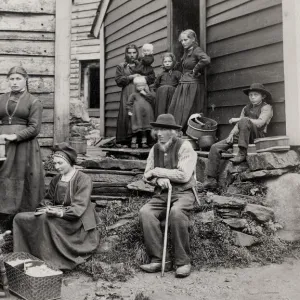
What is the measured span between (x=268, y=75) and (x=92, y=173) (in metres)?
2.92

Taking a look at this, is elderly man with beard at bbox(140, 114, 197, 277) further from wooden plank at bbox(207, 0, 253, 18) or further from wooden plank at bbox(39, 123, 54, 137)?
wooden plank at bbox(207, 0, 253, 18)

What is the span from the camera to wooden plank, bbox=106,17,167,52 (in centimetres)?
982

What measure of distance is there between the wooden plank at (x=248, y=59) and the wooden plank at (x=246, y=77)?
7cm

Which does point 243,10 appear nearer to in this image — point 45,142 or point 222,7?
point 222,7

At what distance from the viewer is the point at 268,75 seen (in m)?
6.82

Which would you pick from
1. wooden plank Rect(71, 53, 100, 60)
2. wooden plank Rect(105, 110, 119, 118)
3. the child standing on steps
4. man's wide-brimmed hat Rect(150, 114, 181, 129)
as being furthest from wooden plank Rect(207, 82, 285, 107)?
wooden plank Rect(71, 53, 100, 60)

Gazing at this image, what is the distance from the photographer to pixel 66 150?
484 cm

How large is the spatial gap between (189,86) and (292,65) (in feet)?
7.04

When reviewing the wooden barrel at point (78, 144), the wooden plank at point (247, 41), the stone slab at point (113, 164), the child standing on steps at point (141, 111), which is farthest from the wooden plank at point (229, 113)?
the wooden barrel at point (78, 144)

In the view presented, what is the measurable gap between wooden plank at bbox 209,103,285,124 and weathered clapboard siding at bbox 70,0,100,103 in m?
9.20

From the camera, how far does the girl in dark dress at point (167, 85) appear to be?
817cm

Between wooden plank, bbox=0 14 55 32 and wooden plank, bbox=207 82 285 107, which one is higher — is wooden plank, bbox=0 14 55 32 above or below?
above

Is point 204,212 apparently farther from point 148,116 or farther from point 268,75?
point 148,116

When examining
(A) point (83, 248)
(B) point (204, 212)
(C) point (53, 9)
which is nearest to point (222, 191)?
(B) point (204, 212)
